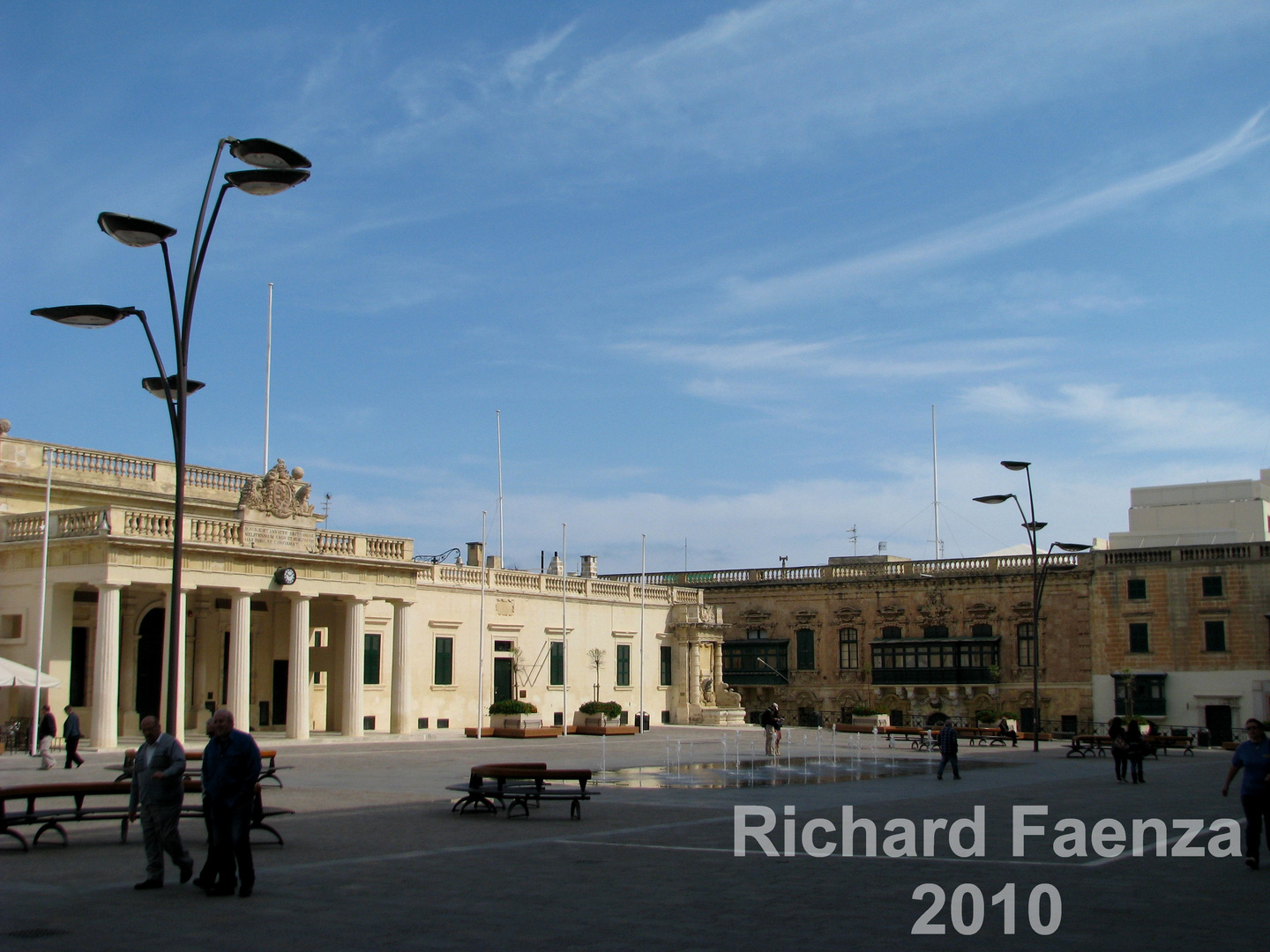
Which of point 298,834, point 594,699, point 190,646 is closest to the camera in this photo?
A: point 298,834

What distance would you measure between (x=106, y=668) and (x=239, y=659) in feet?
13.1

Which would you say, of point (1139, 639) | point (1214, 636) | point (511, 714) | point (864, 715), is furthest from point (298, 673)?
point (1214, 636)

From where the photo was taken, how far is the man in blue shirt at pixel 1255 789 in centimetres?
1287

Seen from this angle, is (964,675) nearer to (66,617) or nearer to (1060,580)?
(1060,580)

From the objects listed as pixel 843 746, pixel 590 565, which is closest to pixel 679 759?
pixel 843 746

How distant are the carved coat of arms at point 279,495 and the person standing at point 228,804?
2624 cm

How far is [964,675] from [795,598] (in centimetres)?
961

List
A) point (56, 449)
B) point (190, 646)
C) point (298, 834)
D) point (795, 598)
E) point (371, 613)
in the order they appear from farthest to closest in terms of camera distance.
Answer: point (795, 598), point (371, 613), point (190, 646), point (56, 449), point (298, 834)

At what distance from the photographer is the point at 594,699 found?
51562 millimetres

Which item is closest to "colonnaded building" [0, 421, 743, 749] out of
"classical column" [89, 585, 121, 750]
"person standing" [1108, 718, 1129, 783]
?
"classical column" [89, 585, 121, 750]

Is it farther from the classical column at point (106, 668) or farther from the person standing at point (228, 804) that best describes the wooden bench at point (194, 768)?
the person standing at point (228, 804)

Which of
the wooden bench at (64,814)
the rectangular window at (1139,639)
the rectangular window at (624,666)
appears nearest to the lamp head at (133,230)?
the wooden bench at (64,814)

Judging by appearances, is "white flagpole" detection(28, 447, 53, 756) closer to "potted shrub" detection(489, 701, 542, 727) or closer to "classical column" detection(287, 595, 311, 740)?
"classical column" detection(287, 595, 311, 740)

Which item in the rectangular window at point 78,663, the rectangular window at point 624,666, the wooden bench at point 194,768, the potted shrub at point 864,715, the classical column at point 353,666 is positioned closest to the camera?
the wooden bench at point 194,768
